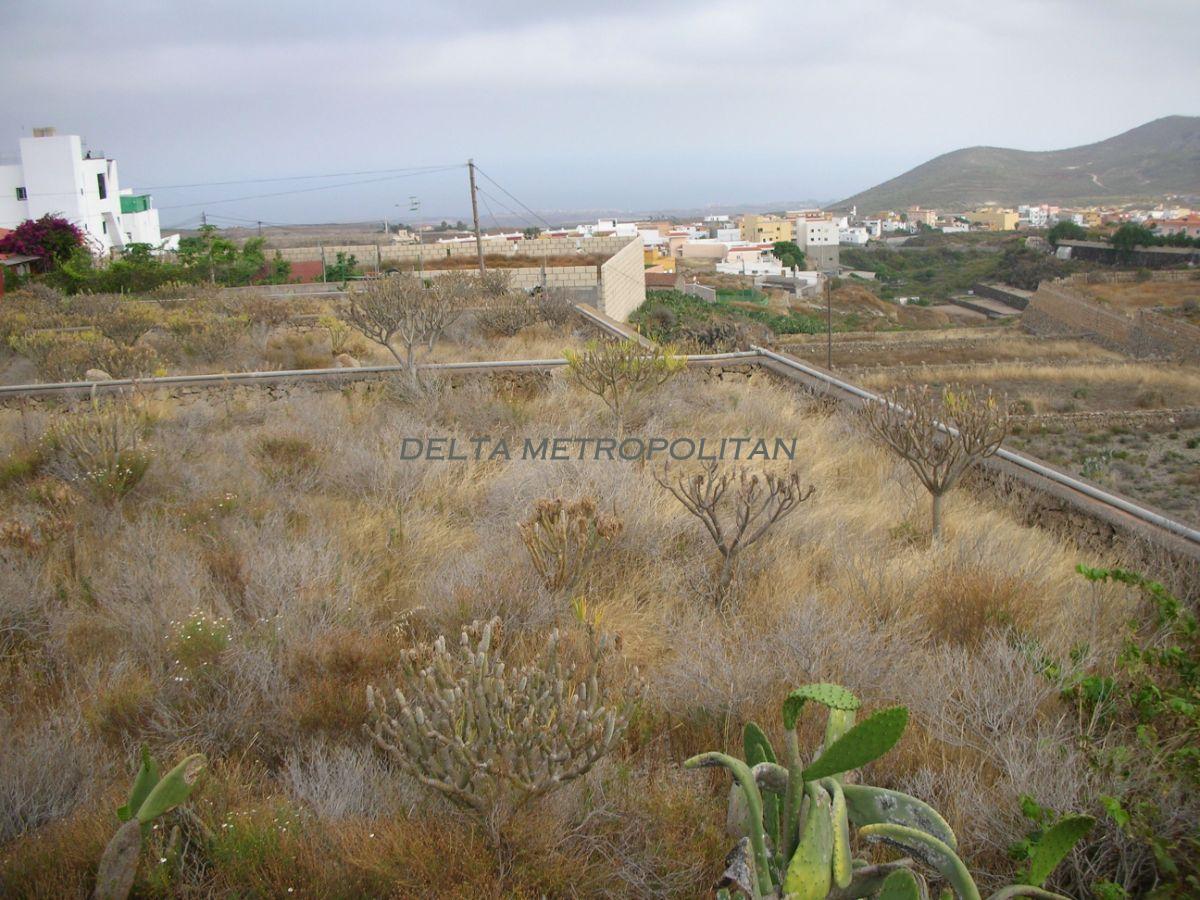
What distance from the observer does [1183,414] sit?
60.0ft

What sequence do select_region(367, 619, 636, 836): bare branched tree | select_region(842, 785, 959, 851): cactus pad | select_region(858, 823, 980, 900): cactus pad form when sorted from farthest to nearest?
select_region(367, 619, 636, 836): bare branched tree
select_region(842, 785, 959, 851): cactus pad
select_region(858, 823, 980, 900): cactus pad

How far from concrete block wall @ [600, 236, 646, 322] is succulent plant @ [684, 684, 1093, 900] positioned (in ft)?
68.6

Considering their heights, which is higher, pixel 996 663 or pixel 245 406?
pixel 245 406

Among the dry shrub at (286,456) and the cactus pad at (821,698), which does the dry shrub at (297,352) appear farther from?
the cactus pad at (821,698)

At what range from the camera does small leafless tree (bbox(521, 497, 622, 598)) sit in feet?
16.3

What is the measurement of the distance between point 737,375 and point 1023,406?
11.1 metres

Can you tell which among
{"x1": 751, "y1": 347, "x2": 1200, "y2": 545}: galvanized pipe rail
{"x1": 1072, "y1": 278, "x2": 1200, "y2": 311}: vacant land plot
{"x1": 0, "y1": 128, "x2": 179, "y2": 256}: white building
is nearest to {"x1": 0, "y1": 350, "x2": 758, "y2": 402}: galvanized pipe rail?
{"x1": 751, "y1": 347, "x2": 1200, "y2": 545}: galvanized pipe rail

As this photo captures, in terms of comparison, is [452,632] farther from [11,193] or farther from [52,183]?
[11,193]

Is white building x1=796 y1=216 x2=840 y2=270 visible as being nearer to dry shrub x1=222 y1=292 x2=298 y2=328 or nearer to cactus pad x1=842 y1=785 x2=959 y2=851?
dry shrub x1=222 y1=292 x2=298 y2=328

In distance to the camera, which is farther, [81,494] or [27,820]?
[81,494]

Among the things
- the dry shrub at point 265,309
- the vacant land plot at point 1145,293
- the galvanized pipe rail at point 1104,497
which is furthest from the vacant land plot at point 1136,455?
the vacant land plot at point 1145,293

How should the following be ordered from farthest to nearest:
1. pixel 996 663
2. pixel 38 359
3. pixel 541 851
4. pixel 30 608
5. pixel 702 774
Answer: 1. pixel 38 359
2. pixel 30 608
3. pixel 996 663
4. pixel 702 774
5. pixel 541 851

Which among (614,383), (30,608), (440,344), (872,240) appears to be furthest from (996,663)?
(872,240)

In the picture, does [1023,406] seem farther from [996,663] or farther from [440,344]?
[996,663]
